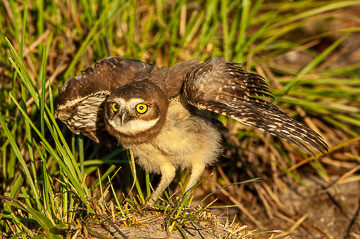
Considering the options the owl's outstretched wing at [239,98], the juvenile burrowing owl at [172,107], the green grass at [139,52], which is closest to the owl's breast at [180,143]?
the juvenile burrowing owl at [172,107]

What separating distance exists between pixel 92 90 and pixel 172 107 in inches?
29.1

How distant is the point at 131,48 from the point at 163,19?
0.79 m

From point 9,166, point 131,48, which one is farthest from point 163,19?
point 9,166

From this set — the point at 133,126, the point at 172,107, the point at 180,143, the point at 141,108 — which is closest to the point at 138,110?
the point at 141,108

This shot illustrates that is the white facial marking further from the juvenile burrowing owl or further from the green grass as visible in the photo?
the green grass

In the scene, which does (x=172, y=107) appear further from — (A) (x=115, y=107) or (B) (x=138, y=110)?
(A) (x=115, y=107)

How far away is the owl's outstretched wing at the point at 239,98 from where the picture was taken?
3312 mm

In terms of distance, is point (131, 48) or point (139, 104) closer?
point (139, 104)

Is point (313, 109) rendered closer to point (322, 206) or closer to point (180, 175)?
point (322, 206)

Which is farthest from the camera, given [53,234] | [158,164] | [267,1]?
[267,1]

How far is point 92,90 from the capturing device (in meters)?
3.98

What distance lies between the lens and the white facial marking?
3.77m

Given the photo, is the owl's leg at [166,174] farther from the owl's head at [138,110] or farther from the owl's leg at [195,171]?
the owl's head at [138,110]

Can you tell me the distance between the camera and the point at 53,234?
2.85 m
